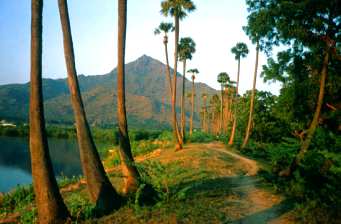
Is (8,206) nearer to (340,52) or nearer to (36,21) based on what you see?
(36,21)

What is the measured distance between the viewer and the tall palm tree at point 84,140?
1004 centimetres

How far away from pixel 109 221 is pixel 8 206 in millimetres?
12701

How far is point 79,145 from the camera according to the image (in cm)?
1020

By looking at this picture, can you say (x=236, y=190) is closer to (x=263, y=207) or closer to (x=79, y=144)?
(x=263, y=207)

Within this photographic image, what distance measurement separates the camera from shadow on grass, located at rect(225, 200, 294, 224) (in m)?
8.44

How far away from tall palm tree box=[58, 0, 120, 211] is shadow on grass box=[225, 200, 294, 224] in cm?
405

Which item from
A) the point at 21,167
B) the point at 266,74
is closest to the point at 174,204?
the point at 266,74

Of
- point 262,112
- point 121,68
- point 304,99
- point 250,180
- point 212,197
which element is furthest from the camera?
point 262,112

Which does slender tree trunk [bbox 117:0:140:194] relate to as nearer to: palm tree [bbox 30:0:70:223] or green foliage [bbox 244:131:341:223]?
palm tree [bbox 30:0:70:223]

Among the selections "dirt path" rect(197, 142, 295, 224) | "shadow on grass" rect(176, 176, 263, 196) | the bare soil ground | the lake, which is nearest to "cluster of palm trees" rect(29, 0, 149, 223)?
the bare soil ground

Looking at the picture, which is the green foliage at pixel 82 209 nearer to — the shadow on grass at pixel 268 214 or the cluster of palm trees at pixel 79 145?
the cluster of palm trees at pixel 79 145

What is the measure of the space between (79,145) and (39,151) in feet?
5.05

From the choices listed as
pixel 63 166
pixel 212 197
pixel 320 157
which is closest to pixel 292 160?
pixel 320 157

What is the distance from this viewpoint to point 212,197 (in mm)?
10984
